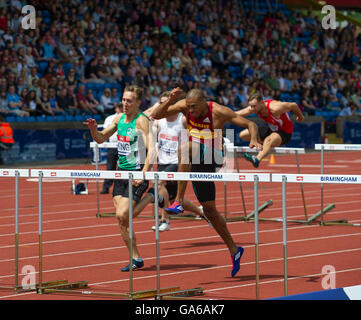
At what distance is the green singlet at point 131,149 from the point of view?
10.2 meters

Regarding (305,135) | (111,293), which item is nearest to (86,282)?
(111,293)

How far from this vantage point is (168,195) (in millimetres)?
13914

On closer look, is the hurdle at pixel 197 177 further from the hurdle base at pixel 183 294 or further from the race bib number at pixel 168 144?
the race bib number at pixel 168 144

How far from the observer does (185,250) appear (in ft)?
38.5

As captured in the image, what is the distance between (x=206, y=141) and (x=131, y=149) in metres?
0.90

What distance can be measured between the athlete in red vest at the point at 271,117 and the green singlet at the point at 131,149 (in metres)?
4.49

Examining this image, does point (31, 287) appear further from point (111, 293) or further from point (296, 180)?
point (296, 180)

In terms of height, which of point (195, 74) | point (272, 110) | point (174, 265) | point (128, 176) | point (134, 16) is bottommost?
point (174, 265)

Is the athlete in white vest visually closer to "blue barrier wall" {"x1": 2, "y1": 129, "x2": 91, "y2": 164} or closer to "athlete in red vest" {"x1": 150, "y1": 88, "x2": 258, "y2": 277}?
"athlete in red vest" {"x1": 150, "y1": 88, "x2": 258, "y2": 277}

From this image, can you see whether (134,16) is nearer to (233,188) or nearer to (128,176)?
(233,188)

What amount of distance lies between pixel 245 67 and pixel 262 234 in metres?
21.2

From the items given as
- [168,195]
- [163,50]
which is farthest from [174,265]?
[163,50]

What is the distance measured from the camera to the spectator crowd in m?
25.8
